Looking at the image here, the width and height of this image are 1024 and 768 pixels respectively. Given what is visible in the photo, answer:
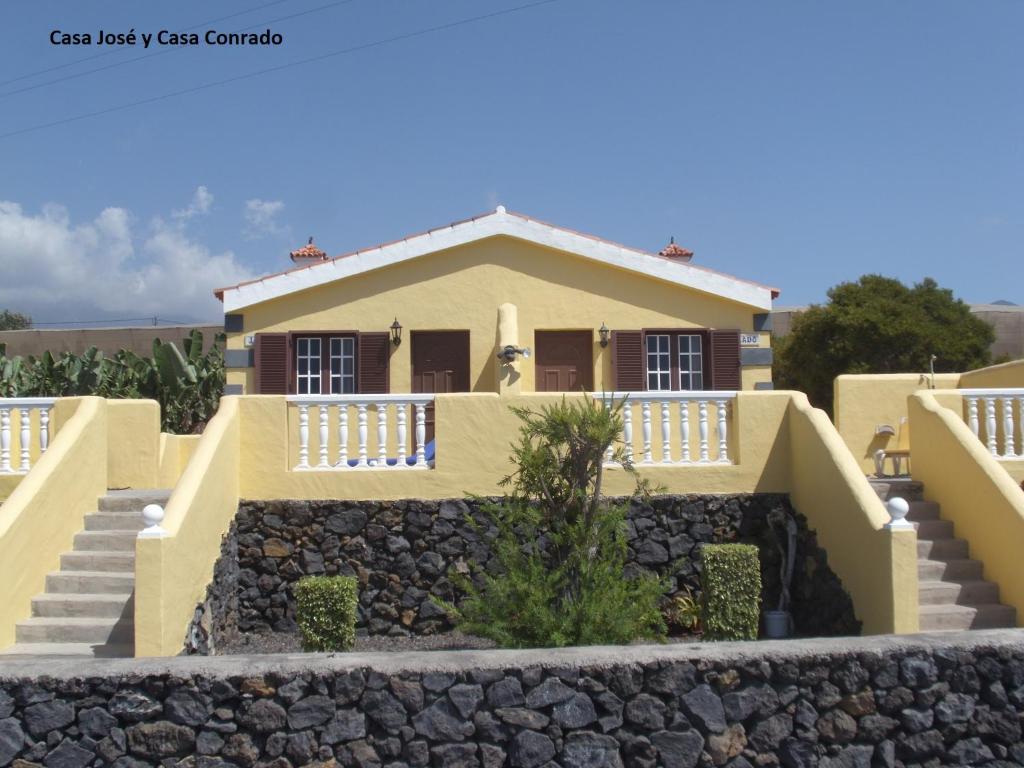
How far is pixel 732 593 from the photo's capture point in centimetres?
892

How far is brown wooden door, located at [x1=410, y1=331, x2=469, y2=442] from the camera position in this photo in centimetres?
1436

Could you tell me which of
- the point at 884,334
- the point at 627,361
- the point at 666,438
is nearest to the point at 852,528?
the point at 666,438

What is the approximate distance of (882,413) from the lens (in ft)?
40.7

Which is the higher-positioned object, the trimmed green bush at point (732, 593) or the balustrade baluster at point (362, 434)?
the balustrade baluster at point (362, 434)

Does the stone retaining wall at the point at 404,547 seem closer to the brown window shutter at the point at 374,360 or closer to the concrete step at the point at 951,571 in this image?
the concrete step at the point at 951,571

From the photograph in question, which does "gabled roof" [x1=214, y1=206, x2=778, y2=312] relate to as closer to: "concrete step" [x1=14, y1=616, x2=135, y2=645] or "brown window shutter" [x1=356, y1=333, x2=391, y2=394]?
"brown window shutter" [x1=356, y1=333, x2=391, y2=394]

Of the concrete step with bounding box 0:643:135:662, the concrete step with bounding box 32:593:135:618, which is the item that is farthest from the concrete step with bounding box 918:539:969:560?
the concrete step with bounding box 32:593:135:618

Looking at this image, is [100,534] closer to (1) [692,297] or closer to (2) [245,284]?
(2) [245,284]

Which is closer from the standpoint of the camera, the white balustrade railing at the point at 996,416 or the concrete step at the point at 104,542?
the concrete step at the point at 104,542

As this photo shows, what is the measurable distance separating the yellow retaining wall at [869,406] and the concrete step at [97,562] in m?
8.70

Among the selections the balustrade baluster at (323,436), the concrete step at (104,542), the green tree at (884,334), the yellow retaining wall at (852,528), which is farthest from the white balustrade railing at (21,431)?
the green tree at (884,334)

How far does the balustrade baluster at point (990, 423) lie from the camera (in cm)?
1041

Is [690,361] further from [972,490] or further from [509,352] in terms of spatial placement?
[972,490]

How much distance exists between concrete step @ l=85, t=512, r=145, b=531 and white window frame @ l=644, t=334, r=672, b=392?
7586 mm
